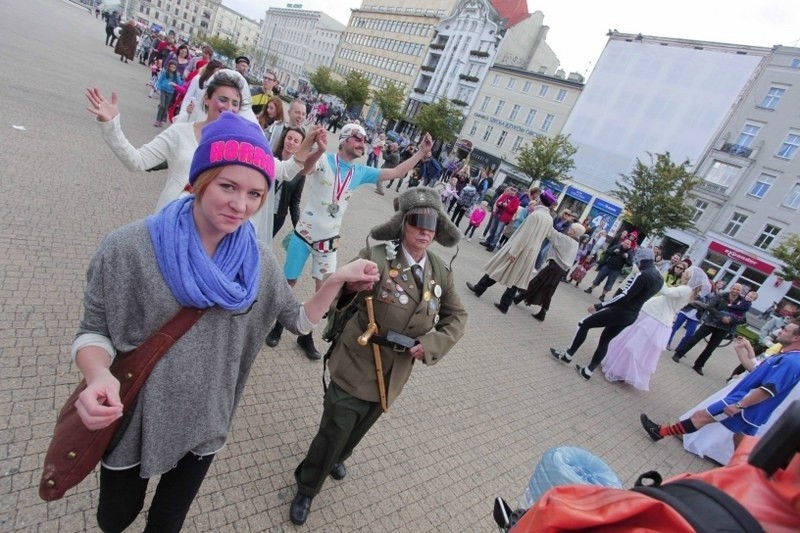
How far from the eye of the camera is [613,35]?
34375 millimetres

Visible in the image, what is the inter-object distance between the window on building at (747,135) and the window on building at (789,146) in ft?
5.55

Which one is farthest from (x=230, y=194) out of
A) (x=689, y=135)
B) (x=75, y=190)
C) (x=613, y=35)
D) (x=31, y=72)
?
(x=613, y=35)

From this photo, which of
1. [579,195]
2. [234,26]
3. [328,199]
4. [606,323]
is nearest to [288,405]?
[328,199]

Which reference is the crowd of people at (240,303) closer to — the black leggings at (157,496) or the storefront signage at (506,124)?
Answer: the black leggings at (157,496)

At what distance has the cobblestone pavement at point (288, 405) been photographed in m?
2.50

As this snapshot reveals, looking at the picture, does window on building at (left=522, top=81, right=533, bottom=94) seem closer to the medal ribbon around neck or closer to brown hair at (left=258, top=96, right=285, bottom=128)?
brown hair at (left=258, top=96, right=285, bottom=128)

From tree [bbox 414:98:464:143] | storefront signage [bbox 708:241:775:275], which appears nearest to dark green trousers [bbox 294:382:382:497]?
storefront signage [bbox 708:241:775:275]

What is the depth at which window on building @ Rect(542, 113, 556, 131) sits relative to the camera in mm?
37594

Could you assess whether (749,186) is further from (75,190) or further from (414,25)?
Answer: (414,25)

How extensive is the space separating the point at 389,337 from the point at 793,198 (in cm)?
3600

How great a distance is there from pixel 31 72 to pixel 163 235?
1362cm

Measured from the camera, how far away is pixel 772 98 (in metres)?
26.9

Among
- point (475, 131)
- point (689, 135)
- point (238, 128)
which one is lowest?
point (238, 128)

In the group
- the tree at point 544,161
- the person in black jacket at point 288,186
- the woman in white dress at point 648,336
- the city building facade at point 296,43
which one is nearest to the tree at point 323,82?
the city building facade at point 296,43
